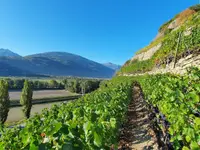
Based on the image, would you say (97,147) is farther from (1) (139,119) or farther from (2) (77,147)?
(1) (139,119)

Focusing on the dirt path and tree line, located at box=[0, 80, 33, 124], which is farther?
tree line, located at box=[0, 80, 33, 124]

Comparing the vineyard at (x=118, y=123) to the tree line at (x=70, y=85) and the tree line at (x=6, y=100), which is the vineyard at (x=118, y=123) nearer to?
the tree line at (x=6, y=100)

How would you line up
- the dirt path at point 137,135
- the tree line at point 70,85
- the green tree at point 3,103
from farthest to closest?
the tree line at point 70,85 < the green tree at point 3,103 < the dirt path at point 137,135

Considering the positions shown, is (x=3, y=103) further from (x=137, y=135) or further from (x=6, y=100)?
(x=137, y=135)

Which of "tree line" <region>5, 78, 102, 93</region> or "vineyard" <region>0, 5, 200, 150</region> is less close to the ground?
"tree line" <region>5, 78, 102, 93</region>

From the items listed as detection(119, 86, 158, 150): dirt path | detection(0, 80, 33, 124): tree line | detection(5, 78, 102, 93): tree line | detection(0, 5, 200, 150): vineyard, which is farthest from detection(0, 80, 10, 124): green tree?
detection(5, 78, 102, 93): tree line

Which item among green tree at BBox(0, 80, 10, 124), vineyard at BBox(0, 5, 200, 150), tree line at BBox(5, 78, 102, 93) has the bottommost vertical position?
green tree at BBox(0, 80, 10, 124)

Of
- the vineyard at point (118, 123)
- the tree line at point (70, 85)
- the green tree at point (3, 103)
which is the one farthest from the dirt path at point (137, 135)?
the tree line at point (70, 85)

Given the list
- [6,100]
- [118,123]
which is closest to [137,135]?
[118,123]

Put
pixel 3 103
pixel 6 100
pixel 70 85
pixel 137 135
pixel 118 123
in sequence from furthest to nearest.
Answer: pixel 70 85 → pixel 6 100 → pixel 3 103 → pixel 137 135 → pixel 118 123

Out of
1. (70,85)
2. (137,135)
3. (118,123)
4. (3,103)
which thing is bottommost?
(3,103)

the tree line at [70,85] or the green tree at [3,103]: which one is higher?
the tree line at [70,85]

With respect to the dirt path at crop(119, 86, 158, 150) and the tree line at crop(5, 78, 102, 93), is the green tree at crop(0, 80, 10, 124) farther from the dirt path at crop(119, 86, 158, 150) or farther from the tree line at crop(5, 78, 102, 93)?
the tree line at crop(5, 78, 102, 93)

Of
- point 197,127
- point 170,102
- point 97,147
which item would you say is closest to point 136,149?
point 170,102
